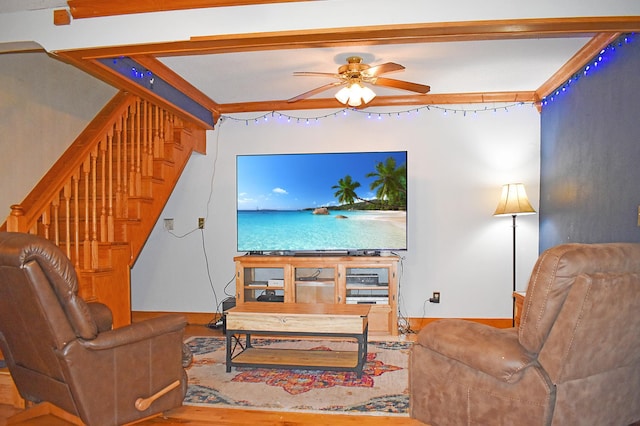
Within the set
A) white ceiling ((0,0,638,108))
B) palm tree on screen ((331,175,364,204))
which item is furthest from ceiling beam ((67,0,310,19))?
palm tree on screen ((331,175,364,204))

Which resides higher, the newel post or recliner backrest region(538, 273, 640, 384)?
the newel post

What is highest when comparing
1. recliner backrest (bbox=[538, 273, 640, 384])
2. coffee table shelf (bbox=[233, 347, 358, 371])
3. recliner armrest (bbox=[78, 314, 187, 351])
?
recliner backrest (bbox=[538, 273, 640, 384])

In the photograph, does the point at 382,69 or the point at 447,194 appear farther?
the point at 447,194

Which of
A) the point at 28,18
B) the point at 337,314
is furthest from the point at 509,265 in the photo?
the point at 28,18

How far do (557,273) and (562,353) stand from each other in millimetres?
328

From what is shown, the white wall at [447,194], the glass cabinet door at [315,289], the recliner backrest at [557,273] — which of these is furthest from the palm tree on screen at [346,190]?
the recliner backrest at [557,273]

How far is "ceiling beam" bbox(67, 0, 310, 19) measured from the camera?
278 centimetres

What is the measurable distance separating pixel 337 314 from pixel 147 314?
2927 millimetres

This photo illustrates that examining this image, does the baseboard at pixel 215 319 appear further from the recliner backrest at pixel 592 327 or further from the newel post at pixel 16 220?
the recliner backrest at pixel 592 327

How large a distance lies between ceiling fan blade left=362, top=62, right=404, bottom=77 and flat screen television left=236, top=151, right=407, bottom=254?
1.44m

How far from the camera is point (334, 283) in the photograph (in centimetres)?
474

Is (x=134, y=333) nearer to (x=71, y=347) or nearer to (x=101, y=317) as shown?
(x=71, y=347)

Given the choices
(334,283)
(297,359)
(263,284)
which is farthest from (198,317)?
(297,359)

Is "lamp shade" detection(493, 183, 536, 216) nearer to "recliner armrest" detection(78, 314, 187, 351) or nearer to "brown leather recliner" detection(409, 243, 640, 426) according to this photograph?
"brown leather recliner" detection(409, 243, 640, 426)
